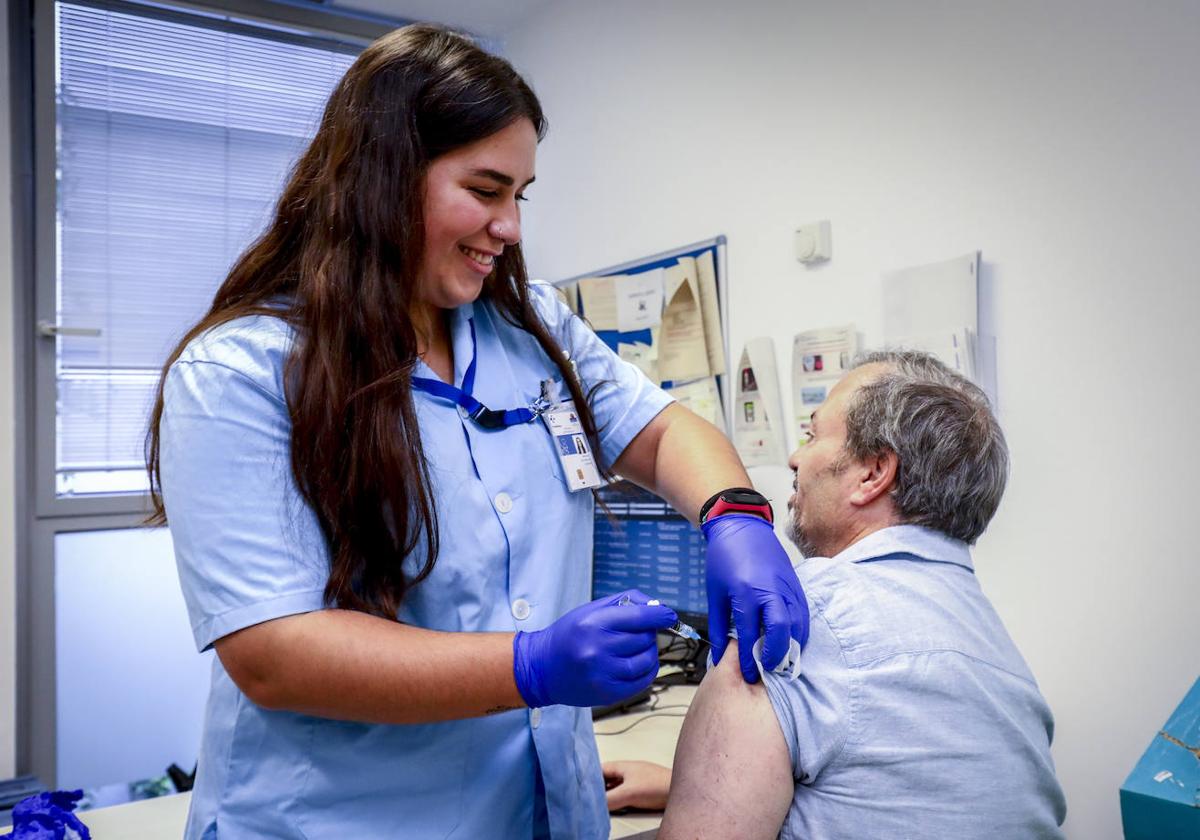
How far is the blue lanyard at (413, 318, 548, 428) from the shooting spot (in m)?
1.12

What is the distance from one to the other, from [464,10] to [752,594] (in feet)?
9.98

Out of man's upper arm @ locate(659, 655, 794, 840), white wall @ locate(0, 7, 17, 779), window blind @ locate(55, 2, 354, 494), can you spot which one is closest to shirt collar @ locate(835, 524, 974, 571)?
man's upper arm @ locate(659, 655, 794, 840)

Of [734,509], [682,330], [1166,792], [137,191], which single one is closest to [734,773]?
[734,509]

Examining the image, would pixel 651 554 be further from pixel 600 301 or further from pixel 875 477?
pixel 875 477

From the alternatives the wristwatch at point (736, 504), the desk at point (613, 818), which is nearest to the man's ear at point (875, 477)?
the wristwatch at point (736, 504)

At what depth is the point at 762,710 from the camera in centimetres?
105

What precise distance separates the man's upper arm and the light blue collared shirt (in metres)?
0.02

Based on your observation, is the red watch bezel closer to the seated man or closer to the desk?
the seated man

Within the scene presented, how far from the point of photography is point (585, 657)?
92cm

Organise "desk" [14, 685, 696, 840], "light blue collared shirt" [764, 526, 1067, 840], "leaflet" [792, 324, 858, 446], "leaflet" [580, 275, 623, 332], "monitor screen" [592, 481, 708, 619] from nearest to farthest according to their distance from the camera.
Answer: "light blue collared shirt" [764, 526, 1067, 840]
"desk" [14, 685, 696, 840]
"leaflet" [792, 324, 858, 446]
"monitor screen" [592, 481, 708, 619]
"leaflet" [580, 275, 623, 332]

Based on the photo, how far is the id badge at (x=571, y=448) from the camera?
1.20 meters

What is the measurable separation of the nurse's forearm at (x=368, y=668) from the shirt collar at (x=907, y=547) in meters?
0.47

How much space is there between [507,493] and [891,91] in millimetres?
1489

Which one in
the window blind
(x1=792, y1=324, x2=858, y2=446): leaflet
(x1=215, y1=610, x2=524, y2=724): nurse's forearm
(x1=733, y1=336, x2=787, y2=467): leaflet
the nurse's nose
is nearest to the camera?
(x1=215, y1=610, x2=524, y2=724): nurse's forearm
